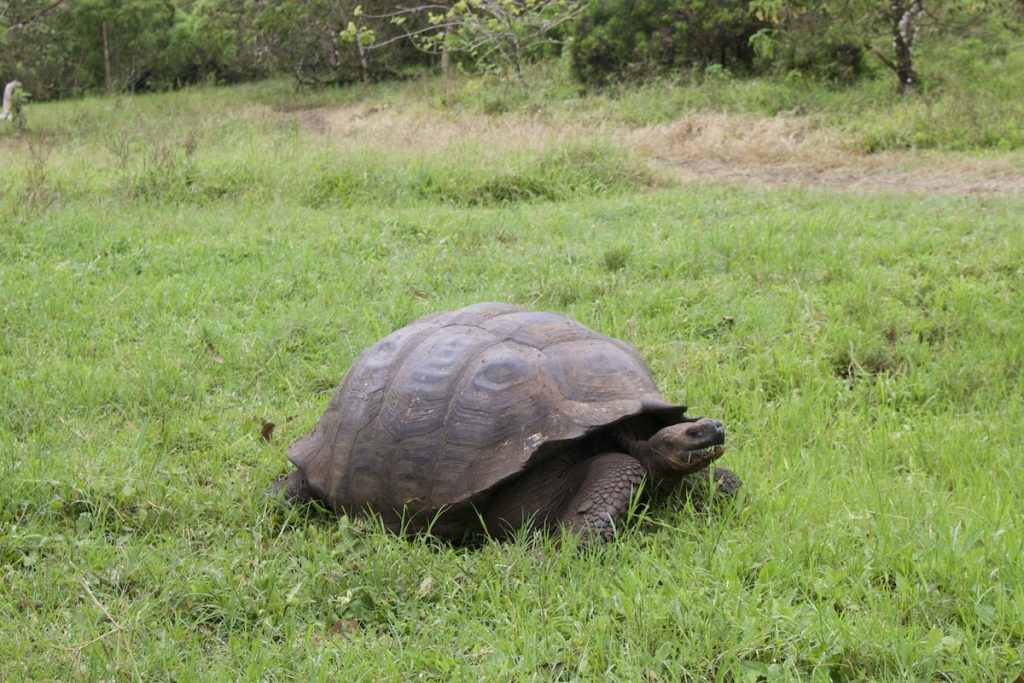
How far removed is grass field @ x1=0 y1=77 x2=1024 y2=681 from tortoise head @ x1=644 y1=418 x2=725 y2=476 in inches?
7.7

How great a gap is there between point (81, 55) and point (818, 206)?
25676 mm

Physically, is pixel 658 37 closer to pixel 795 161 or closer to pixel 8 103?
pixel 795 161

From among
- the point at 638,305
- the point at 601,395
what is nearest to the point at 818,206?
the point at 638,305

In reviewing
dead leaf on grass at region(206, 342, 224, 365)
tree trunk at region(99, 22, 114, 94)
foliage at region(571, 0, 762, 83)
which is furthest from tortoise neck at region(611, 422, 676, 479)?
tree trunk at region(99, 22, 114, 94)

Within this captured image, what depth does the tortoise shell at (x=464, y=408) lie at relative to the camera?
3334mm

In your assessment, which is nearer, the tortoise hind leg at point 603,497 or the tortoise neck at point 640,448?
the tortoise hind leg at point 603,497

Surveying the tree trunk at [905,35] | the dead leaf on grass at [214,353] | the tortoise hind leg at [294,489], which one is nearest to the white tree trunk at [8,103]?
the dead leaf on grass at [214,353]

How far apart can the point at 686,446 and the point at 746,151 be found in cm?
975

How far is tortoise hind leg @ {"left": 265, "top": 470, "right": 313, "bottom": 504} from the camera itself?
3834 millimetres

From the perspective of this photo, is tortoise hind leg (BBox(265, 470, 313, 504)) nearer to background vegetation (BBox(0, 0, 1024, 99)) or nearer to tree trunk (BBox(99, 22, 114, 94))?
background vegetation (BBox(0, 0, 1024, 99))

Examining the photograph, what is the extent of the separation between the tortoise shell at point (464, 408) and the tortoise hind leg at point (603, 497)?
148 mm

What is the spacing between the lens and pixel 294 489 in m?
3.87

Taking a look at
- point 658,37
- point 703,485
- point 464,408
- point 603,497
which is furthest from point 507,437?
Result: point 658,37

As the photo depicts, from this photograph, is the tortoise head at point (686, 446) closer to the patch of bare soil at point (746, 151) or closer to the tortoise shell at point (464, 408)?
the tortoise shell at point (464, 408)
